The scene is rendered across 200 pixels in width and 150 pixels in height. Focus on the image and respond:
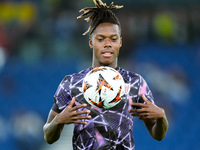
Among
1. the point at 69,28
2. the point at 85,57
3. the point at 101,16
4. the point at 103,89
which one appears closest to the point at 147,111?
the point at 103,89

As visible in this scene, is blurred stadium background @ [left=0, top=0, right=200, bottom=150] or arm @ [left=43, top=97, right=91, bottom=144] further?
blurred stadium background @ [left=0, top=0, right=200, bottom=150]

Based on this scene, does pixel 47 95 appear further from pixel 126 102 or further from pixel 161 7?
pixel 126 102

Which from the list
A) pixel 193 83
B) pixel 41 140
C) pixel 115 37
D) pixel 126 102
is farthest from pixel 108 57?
pixel 193 83

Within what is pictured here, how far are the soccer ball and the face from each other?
43cm

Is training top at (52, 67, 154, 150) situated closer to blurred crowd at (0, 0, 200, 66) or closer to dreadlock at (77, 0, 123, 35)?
dreadlock at (77, 0, 123, 35)

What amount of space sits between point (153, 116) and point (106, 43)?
101 centimetres

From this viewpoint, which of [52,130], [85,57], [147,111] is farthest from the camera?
[85,57]

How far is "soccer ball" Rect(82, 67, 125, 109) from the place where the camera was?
12.8 ft

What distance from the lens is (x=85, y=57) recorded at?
11.7 m

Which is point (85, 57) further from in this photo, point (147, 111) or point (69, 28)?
point (147, 111)

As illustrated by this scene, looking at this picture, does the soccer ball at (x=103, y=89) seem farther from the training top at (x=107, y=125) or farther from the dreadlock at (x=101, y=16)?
the dreadlock at (x=101, y=16)

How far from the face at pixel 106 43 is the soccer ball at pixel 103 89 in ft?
1.40

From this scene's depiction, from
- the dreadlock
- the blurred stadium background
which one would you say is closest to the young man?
the dreadlock

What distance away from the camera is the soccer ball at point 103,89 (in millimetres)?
3893
